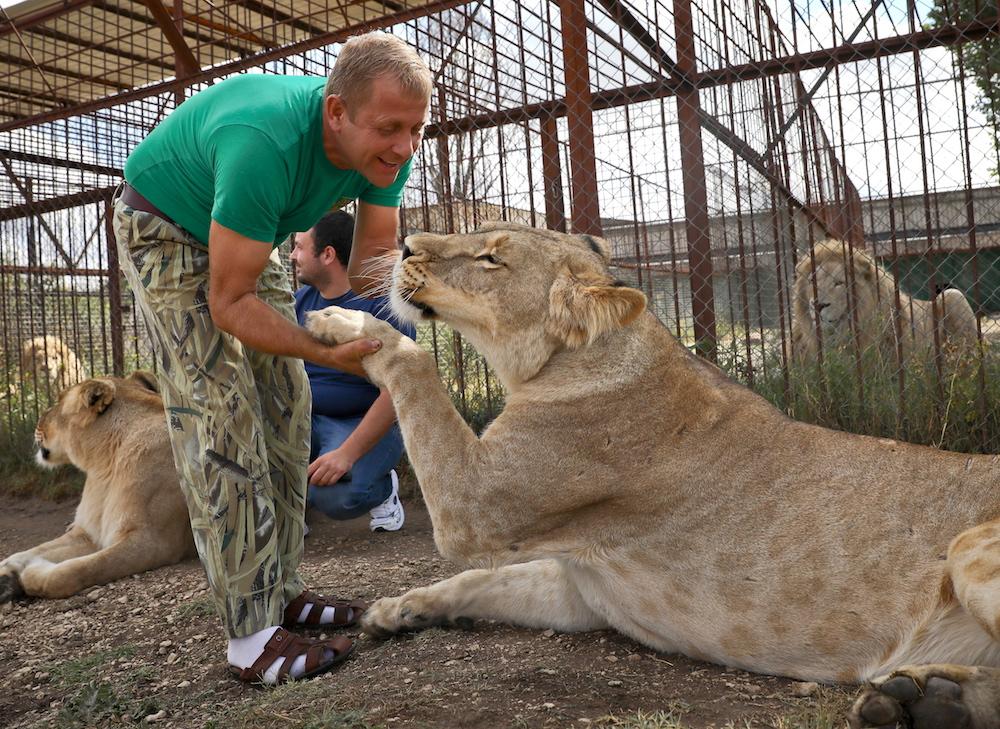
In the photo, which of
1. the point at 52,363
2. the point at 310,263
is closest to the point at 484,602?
the point at 310,263

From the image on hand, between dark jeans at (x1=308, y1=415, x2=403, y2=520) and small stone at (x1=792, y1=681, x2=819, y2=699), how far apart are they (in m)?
2.79

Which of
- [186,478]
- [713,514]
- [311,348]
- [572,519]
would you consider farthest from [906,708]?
[186,478]

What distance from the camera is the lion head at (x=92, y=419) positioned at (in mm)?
5031

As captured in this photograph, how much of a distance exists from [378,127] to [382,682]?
1604 mm

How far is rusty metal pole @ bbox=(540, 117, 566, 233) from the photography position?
231 inches

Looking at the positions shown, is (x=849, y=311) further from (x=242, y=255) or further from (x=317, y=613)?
(x=242, y=255)

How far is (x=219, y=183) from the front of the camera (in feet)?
8.50

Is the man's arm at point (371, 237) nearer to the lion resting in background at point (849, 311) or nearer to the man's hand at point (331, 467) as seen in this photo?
the man's hand at point (331, 467)

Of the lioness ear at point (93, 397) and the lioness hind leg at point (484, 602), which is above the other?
the lioness ear at point (93, 397)

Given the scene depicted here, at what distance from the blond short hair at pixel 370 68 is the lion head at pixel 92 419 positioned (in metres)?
2.86

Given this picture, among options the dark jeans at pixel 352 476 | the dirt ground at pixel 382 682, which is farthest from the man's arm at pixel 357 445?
the dark jeans at pixel 352 476

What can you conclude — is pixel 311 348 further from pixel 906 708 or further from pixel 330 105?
pixel 906 708

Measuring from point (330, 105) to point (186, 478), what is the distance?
1.22 m

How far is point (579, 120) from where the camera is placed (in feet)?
18.2
